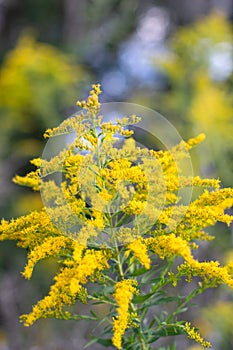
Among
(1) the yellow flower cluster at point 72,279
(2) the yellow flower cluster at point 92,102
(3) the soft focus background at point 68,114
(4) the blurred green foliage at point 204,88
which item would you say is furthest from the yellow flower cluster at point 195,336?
(4) the blurred green foliage at point 204,88

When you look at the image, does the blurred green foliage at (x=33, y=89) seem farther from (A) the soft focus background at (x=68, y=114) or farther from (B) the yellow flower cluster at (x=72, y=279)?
(B) the yellow flower cluster at (x=72, y=279)

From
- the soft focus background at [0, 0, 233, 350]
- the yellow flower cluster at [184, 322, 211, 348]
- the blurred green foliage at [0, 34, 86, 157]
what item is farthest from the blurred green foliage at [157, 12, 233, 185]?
the yellow flower cluster at [184, 322, 211, 348]

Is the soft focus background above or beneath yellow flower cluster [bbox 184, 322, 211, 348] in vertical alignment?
above

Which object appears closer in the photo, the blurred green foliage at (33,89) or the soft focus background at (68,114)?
the soft focus background at (68,114)

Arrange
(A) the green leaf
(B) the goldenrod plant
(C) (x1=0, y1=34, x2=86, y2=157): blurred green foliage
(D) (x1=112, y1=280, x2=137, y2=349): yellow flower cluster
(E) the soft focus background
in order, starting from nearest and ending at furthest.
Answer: (D) (x1=112, y1=280, x2=137, y2=349): yellow flower cluster → (B) the goldenrod plant → (A) the green leaf → (E) the soft focus background → (C) (x1=0, y1=34, x2=86, y2=157): blurred green foliage

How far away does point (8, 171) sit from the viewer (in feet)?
24.1

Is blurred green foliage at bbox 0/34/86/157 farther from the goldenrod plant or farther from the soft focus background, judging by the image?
the goldenrod plant

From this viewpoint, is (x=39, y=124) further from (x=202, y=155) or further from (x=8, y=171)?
(x=202, y=155)

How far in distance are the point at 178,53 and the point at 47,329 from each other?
11.3ft

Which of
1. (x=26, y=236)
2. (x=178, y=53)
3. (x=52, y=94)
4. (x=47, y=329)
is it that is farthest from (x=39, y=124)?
(x=26, y=236)

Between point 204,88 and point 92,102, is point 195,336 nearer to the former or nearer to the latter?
point 92,102

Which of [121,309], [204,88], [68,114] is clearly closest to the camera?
[121,309]

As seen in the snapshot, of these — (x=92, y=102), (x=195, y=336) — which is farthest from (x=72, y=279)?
(x=92, y=102)

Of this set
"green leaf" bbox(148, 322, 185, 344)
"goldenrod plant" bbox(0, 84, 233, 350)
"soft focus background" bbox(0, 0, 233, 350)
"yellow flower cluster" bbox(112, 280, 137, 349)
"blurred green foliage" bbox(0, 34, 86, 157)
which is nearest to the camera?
"yellow flower cluster" bbox(112, 280, 137, 349)
